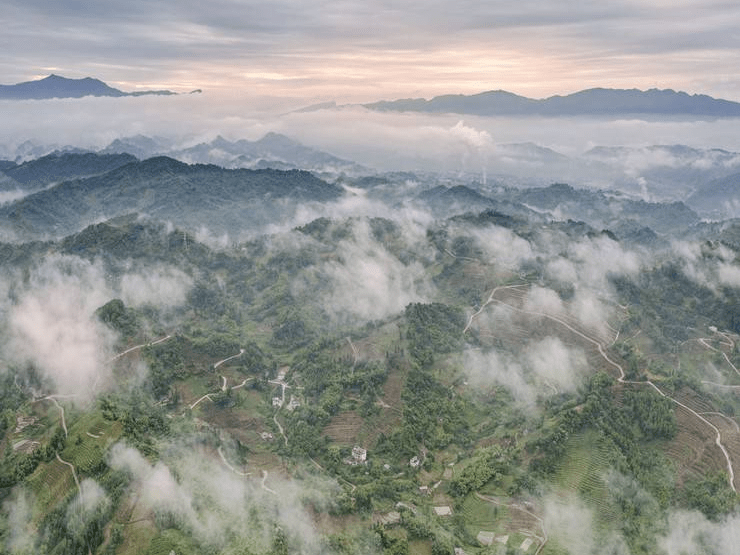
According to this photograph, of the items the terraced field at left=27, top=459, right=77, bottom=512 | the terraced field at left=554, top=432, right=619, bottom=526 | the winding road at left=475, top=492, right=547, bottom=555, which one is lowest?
the winding road at left=475, top=492, right=547, bottom=555

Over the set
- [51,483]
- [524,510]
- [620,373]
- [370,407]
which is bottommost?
[370,407]

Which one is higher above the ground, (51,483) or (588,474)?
(51,483)

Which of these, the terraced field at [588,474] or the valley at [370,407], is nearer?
the valley at [370,407]

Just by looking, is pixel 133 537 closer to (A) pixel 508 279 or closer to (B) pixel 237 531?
(B) pixel 237 531

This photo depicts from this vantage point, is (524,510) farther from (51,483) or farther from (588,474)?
(51,483)

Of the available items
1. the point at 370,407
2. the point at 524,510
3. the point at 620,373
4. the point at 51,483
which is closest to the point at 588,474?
the point at 524,510

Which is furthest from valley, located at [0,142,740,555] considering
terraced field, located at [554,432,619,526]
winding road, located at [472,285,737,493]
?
winding road, located at [472,285,737,493]

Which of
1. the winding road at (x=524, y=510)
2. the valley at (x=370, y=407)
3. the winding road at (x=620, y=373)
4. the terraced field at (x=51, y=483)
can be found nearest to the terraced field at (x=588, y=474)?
the valley at (x=370, y=407)

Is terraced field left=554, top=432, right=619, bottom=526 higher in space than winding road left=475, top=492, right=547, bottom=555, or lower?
higher

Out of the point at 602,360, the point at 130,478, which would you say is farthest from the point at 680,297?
the point at 130,478

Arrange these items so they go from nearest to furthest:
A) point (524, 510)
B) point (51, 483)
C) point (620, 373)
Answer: point (51, 483) → point (524, 510) → point (620, 373)

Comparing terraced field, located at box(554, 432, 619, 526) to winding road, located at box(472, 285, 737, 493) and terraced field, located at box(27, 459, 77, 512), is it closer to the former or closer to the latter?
winding road, located at box(472, 285, 737, 493)

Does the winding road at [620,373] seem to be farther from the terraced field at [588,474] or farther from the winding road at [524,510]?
the winding road at [524,510]
